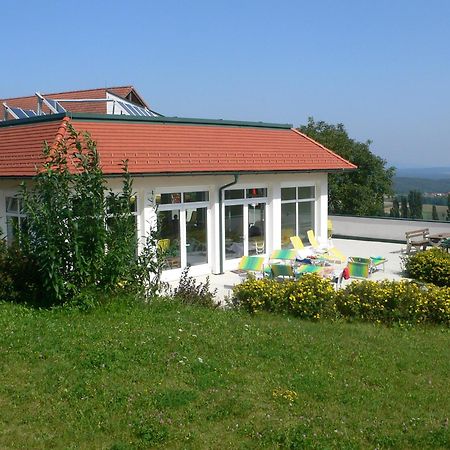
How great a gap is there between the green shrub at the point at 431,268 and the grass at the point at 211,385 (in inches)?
269

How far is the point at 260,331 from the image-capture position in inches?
337

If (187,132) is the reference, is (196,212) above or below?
below

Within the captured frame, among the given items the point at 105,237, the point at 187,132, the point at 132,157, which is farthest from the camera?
the point at 187,132

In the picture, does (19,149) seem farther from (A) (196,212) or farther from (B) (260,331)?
(B) (260,331)

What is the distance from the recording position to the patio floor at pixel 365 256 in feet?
50.8

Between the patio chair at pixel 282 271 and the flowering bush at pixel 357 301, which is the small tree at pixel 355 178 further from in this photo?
the flowering bush at pixel 357 301

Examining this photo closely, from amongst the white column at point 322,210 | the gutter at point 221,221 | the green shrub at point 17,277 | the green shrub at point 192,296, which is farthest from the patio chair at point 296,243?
the green shrub at point 17,277

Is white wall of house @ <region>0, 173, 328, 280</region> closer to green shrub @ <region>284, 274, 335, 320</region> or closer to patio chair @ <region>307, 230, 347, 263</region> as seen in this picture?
patio chair @ <region>307, 230, 347, 263</region>

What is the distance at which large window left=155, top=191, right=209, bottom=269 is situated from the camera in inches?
633

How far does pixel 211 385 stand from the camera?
627 centimetres

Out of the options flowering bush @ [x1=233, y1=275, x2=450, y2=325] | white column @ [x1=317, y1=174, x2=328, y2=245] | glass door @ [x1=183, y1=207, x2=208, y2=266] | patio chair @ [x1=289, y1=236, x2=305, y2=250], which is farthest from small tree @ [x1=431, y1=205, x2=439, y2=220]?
flowering bush @ [x1=233, y1=275, x2=450, y2=325]

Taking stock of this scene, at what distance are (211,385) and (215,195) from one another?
11229 mm

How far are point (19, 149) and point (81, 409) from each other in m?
11.4

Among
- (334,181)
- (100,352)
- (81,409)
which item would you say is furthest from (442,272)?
(334,181)
